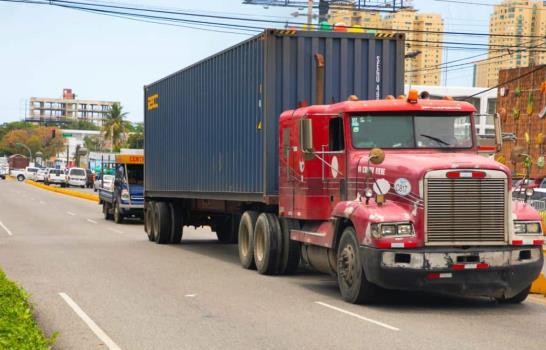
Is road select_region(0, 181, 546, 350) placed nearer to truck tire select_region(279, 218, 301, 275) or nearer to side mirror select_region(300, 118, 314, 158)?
truck tire select_region(279, 218, 301, 275)

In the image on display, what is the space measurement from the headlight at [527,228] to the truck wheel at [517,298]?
0.84m

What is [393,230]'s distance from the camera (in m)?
11.7

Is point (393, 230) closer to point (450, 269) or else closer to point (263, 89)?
point (450, 269)

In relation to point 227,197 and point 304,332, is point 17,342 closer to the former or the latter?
point 304,332

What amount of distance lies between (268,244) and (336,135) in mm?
2997

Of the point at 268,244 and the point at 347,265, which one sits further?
the point at 268,244

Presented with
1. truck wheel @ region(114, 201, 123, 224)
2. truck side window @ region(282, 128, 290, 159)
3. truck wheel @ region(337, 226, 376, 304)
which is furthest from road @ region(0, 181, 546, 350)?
truck wheel @ region(114, 201, 123, 224)

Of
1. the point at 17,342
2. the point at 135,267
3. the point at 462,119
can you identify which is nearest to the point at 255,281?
the point at 135,267

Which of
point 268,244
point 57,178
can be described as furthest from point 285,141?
point 57,178

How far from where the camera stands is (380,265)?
11.6m

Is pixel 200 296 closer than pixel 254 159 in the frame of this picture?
Yes

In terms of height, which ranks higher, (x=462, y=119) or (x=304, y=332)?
(x=462, y=119)

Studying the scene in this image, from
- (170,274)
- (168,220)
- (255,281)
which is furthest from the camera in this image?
(168,220)

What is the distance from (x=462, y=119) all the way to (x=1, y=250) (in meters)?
12.4
